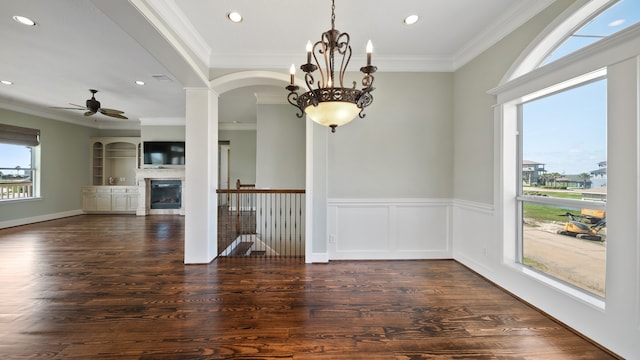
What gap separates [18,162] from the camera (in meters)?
5.88

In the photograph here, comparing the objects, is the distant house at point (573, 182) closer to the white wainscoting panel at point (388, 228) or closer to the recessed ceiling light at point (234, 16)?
the white wainscoting panel at point (388, 228)

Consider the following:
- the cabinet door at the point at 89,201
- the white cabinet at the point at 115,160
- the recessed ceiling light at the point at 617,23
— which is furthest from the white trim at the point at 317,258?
the cabinet door at the point at 89,201

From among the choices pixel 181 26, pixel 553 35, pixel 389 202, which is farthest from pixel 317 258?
pixel 553 35

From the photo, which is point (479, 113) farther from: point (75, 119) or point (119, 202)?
point (75, 119)

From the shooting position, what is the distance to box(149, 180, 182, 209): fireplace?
7598mm

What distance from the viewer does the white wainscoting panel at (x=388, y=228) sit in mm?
3506

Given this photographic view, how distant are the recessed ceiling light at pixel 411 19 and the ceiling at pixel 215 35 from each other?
65 mm

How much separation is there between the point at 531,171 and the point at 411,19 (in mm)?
2013

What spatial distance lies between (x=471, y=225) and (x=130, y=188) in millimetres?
8837

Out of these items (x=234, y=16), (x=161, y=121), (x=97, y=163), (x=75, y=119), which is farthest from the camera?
(x=97, y=163)

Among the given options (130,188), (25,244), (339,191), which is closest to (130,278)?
(339,191)

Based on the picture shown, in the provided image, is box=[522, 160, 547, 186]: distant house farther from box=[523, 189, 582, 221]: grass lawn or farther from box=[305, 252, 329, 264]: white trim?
box=[305, 252, 329, 264]: white trim

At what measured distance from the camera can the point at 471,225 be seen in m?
3.18

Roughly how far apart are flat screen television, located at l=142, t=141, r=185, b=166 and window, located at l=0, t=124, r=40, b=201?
7.42 ft
